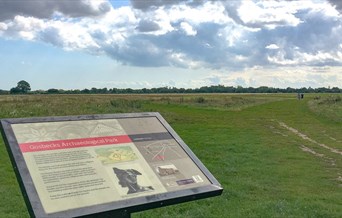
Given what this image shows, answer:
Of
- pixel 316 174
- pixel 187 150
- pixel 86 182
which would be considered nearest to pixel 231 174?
pixel 316 174

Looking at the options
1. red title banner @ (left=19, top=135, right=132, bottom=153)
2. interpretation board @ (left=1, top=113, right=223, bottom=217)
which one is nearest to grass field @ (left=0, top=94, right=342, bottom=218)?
interpretation board @ (left=1, top=113, right=223, bottom=217)

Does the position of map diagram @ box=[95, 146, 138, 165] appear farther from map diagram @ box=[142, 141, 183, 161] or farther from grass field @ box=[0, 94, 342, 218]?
grass field @ box=[0, 94, 342, 218]

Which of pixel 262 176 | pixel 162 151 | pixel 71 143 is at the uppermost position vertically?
pixel 71 143

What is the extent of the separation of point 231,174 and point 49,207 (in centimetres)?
759

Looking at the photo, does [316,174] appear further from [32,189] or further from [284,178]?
[32,189]

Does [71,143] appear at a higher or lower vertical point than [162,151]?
higher

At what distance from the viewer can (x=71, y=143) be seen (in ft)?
15.3

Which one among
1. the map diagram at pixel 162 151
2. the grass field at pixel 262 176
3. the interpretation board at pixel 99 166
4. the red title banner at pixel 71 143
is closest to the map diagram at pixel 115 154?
the interpretation board at pixel 99 166

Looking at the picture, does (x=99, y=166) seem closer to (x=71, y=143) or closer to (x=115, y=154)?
(x=115, y=154)

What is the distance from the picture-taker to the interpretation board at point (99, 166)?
4.08m

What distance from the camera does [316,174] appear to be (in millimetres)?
11391

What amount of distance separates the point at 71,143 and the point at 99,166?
42 cm

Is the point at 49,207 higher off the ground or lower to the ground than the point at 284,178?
higher

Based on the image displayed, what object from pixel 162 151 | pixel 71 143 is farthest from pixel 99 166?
pixel 162 151
